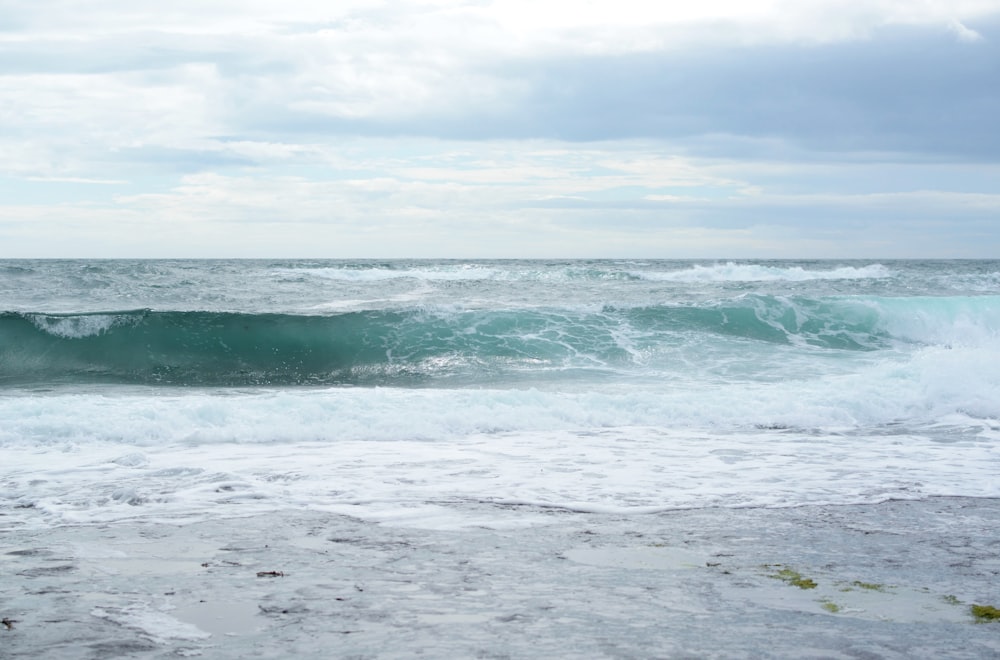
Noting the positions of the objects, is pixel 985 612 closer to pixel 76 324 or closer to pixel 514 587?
pixel 514 587

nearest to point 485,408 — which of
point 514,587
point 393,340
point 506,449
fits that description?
point 506,449

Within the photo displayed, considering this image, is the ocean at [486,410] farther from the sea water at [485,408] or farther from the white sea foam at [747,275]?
the white sea foam at [747,275]

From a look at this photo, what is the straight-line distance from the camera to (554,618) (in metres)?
3.83

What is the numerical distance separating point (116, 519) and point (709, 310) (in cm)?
1591

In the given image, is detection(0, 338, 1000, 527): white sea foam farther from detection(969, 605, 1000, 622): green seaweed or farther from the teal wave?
the teal wave

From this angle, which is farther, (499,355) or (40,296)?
(40,296)

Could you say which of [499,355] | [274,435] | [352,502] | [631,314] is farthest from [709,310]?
[352,502]

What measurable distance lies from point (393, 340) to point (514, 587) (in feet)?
43.7

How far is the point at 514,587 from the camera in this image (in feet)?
14.0

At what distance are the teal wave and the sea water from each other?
2.5 inches

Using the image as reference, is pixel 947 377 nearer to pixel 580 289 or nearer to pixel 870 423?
pixel 870 423

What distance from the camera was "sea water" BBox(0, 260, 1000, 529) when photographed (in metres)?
6.49

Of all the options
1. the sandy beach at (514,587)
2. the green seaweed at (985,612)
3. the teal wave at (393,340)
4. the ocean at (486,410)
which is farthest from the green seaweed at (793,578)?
the teal wave at (393,340)

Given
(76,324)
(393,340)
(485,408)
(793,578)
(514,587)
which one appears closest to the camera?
(514,587)
